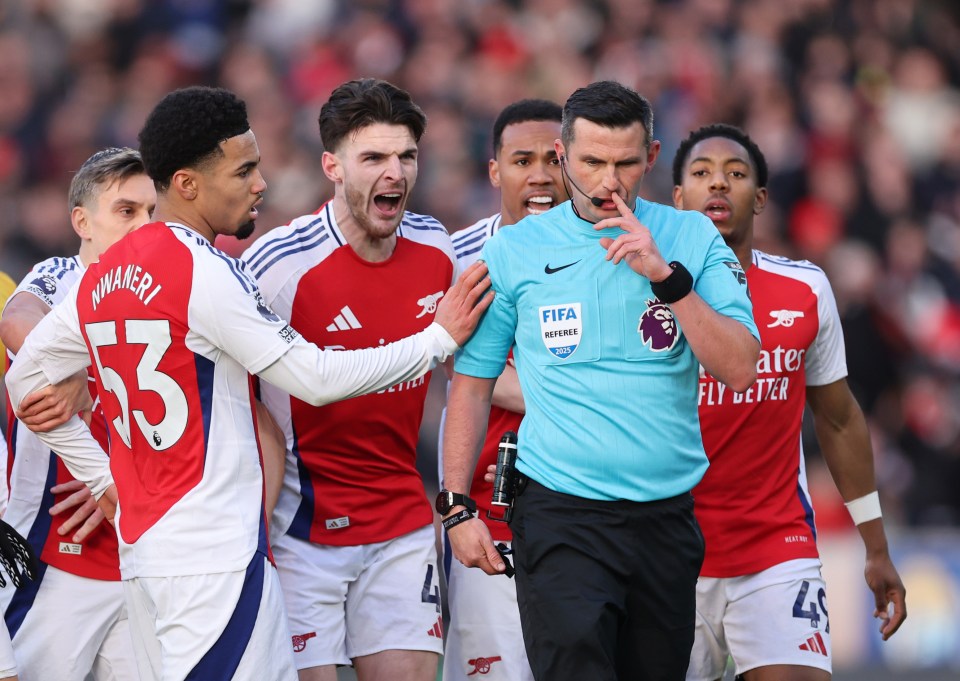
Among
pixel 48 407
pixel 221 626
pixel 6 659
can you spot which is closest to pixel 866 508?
pixel 221 626

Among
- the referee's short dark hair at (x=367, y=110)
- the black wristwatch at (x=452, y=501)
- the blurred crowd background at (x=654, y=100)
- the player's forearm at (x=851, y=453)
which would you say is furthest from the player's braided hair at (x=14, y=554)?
the blurred crowd background at (x=654, y=100)

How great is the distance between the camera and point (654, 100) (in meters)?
13.9

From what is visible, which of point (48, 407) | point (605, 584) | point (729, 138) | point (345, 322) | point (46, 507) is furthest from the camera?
point (729, 138)

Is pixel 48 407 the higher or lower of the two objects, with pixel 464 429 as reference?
higher

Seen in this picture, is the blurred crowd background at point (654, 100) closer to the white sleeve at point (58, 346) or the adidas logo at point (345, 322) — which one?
the adidas logo at point (345, 322)

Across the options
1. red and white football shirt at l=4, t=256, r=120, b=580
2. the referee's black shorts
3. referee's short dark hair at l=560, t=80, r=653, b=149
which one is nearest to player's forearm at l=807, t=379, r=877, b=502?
the referee's black shorts

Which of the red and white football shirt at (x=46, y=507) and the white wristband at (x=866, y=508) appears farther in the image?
the white wristband at (x=866, y=508)

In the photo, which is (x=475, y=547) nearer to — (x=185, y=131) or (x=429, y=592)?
(x=429, y=592)

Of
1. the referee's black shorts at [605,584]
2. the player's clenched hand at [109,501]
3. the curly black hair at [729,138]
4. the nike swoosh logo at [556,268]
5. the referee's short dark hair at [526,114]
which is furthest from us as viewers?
the referee's short dark hair at [526,114]

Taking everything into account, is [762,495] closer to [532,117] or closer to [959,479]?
[532,117]

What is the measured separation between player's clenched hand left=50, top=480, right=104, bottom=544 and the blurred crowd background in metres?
6.58

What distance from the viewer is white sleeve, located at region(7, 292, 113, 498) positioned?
5203 mm

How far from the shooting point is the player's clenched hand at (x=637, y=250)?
4781 millimetres

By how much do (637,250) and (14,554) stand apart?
8.37 feet
